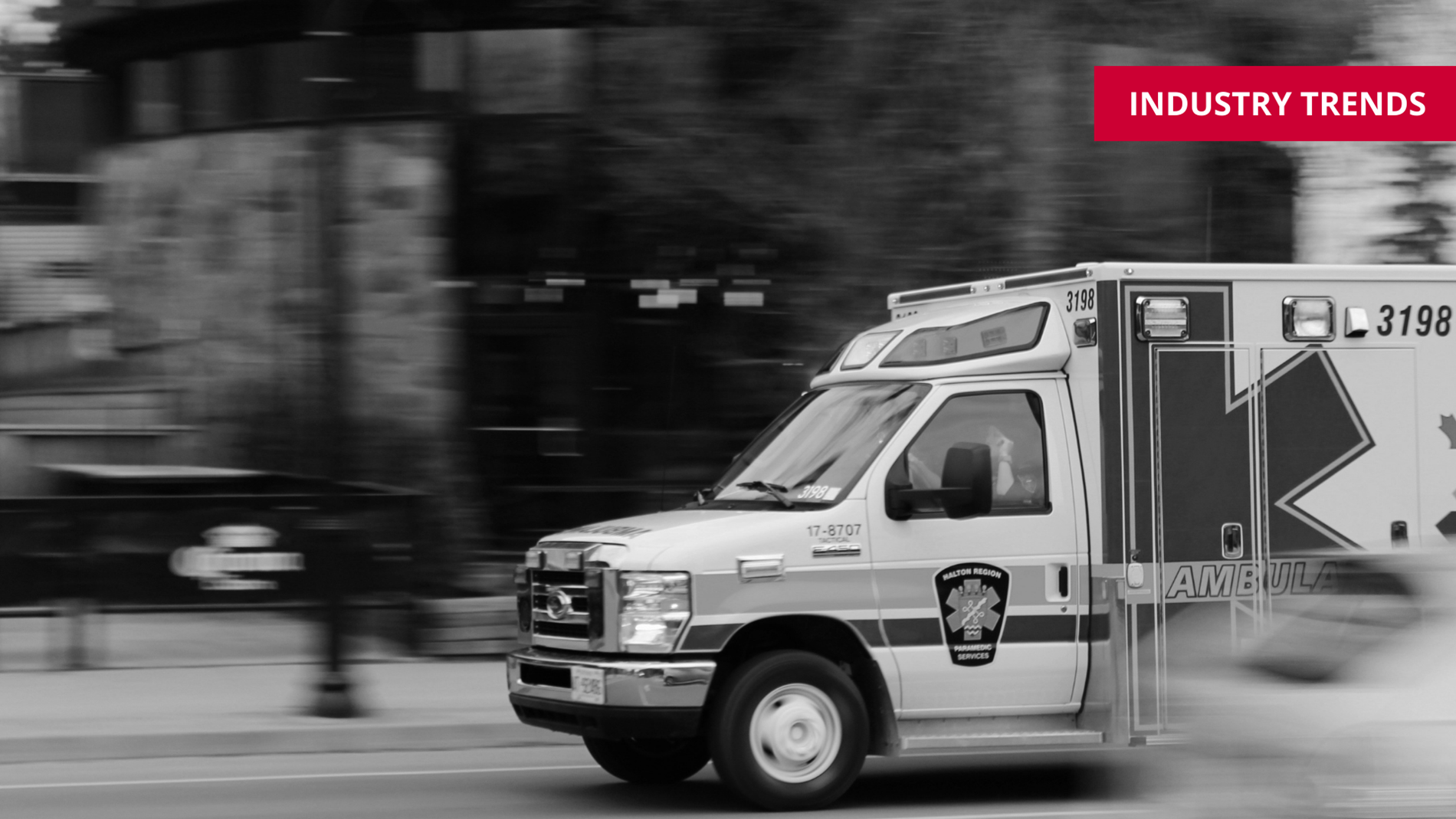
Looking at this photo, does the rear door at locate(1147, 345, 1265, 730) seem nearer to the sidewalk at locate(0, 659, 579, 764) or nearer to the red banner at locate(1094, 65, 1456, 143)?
the sidewalk at locate(0, 659, 579, 764)

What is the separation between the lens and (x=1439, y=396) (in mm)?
9352

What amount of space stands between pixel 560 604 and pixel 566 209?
8.34 metres

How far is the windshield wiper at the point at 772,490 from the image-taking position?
29.5 ft

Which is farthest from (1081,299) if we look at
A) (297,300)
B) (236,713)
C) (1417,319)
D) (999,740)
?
(297,300)

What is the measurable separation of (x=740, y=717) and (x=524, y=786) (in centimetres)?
192

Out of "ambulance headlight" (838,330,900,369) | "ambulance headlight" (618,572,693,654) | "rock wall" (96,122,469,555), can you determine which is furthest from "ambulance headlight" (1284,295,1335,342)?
"rock wall" (96,122,469,555)

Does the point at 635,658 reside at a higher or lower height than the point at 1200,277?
lower

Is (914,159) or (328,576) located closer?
(328,576)

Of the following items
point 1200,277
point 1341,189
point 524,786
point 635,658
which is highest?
point 1341,189

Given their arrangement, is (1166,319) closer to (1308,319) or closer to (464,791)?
(1308,319)

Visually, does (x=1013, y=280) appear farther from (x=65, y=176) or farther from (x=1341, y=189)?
(x=65, y=176)

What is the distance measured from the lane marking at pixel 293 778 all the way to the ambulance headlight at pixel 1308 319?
4.51m

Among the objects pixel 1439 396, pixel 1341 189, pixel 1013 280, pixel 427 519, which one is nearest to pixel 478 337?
pixel 427 519

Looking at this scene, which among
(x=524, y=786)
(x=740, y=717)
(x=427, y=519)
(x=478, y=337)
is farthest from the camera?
(x=478, y=337)
